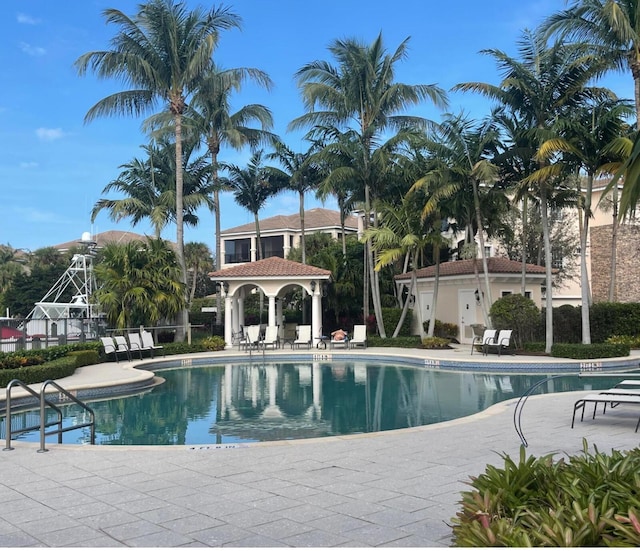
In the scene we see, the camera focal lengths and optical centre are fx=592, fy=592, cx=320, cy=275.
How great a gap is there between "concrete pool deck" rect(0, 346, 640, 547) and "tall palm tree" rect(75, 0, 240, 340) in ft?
60.2

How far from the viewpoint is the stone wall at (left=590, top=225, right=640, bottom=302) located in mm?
35250

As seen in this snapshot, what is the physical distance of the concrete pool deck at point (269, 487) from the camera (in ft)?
14.1

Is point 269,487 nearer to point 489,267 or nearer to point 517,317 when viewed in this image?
point 517,317

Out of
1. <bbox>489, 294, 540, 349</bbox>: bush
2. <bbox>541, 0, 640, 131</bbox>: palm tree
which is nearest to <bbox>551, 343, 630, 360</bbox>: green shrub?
<bbox>489, 294, 540, 349</bbox>: bush

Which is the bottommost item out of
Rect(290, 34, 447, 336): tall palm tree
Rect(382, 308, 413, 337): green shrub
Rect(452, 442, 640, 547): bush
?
Rect(452, 442, 640, 547): bush

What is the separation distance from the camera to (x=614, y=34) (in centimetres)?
1714

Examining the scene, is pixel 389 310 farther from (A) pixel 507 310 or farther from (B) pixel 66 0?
(B) pixel 66 0

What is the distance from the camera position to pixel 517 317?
834 inches

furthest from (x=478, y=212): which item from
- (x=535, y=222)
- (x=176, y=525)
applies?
(x=176, y=525)

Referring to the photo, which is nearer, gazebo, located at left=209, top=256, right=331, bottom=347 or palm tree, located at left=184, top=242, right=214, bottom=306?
gazebo, located at left=209, top=256, right=331, bottom=347

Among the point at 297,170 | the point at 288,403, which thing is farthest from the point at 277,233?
the point at 288,403

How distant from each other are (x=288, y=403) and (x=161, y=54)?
18.3 meters

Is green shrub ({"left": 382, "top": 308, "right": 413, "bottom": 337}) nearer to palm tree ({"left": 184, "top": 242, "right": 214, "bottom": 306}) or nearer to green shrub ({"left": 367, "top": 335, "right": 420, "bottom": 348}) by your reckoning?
green shrub ({"left": 367, "top": 335, "right": 420, "bottom": 348})

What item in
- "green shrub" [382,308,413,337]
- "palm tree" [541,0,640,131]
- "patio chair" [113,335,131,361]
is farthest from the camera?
"green shrub" [382,308,413,337]
